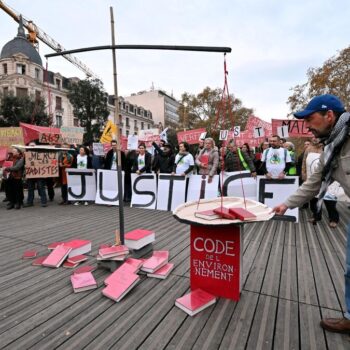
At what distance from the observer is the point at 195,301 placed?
2.44 metres

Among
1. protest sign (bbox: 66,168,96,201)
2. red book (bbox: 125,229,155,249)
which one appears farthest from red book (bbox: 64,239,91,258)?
protest sign (bbox: 66,168,96,201)

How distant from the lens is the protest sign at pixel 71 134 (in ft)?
36.2

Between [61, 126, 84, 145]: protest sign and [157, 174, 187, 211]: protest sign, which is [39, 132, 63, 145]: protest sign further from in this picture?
[157, 174, 187, 211]: protest sign

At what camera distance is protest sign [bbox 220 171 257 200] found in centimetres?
638

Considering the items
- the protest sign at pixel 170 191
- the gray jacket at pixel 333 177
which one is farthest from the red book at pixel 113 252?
the protest sign at pixel 170 191

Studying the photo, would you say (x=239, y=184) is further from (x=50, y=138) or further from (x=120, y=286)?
(x=50, y=138)

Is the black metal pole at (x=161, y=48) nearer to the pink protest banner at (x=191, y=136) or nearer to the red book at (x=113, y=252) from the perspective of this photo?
the red book at (x=113, y=252)

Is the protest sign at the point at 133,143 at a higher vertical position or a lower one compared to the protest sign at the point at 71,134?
lower

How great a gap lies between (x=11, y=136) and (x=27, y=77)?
35.5m

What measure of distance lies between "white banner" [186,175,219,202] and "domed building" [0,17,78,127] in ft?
115

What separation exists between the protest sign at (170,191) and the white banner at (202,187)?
19 cm

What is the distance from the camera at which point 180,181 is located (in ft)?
23.3

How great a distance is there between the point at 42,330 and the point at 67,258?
1432 millimetres

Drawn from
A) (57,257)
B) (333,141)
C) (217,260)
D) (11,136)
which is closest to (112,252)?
(57,257)
